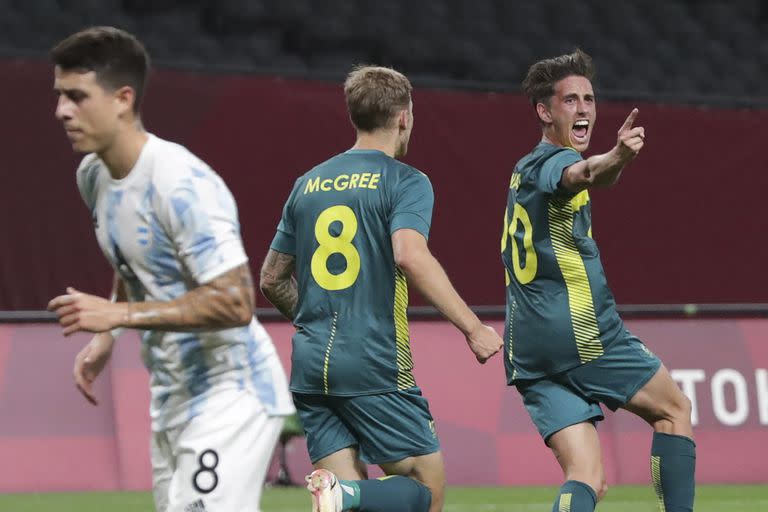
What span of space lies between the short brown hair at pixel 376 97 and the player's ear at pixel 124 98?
1406 millimetres

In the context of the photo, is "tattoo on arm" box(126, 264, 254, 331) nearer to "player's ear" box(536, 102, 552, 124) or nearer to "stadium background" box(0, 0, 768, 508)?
"player's ear" box(536, 102, 552, 124)

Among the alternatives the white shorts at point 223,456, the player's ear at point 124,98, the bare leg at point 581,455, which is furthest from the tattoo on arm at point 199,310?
the bare leg at point 581,455

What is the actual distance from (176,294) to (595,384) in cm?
221

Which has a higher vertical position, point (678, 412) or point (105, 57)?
point (105, 57)

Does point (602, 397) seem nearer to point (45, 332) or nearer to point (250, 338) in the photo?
point (250, 338)

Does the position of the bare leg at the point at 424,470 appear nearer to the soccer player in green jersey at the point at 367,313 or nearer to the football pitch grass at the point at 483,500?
the soccer player in green jersey at the point at 367,313

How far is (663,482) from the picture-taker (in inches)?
231

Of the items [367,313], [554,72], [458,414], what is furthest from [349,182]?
[458,414]

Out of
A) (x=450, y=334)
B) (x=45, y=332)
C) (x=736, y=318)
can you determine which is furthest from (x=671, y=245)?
(x=45, y=332)

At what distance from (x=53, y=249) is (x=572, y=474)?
257 inches

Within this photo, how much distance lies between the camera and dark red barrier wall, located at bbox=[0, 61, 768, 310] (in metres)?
11.0

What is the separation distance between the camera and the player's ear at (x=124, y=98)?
3977 millimetres

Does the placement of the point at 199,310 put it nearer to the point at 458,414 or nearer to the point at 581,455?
the point at 581,455

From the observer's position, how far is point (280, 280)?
560cm
